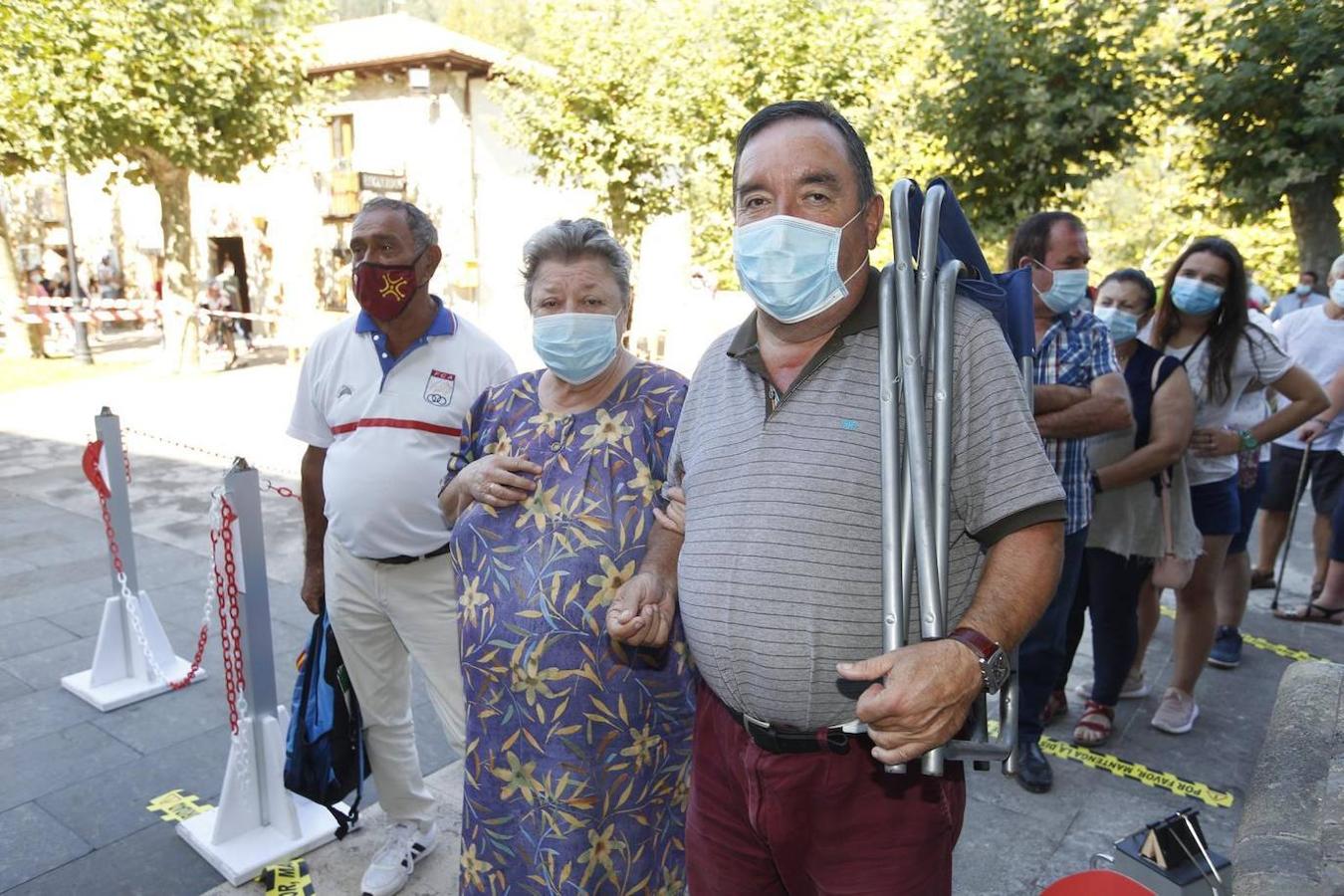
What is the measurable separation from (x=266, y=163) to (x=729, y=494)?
1575 centimetres

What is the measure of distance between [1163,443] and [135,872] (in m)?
4.08

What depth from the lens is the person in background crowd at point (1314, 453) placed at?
18.2 feet

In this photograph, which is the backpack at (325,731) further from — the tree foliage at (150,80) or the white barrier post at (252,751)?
the tree foliage at (150,80)

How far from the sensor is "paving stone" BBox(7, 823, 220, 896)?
9.96ft

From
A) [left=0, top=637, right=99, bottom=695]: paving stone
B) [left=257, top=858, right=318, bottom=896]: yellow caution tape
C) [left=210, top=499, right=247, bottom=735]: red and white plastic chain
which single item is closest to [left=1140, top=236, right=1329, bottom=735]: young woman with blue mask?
[left=257, top=858, right=318, bottom=896]: yellow caution tape

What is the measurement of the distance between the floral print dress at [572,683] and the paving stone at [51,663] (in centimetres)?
352

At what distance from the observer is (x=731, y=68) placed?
15.7m

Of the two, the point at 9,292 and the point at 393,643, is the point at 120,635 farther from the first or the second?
the point at 9,292

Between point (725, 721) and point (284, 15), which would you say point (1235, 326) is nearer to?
point (725, 721)

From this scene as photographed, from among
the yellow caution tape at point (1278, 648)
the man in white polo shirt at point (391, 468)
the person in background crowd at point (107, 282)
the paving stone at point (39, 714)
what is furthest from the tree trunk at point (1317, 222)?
the person in background crowd at point (107, 282)

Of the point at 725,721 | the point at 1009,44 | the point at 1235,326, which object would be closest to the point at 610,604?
the point at 725,721

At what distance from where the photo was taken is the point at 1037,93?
26.9ft

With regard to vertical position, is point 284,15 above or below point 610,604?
above

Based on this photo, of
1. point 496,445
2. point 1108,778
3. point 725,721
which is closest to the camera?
point 725,721
